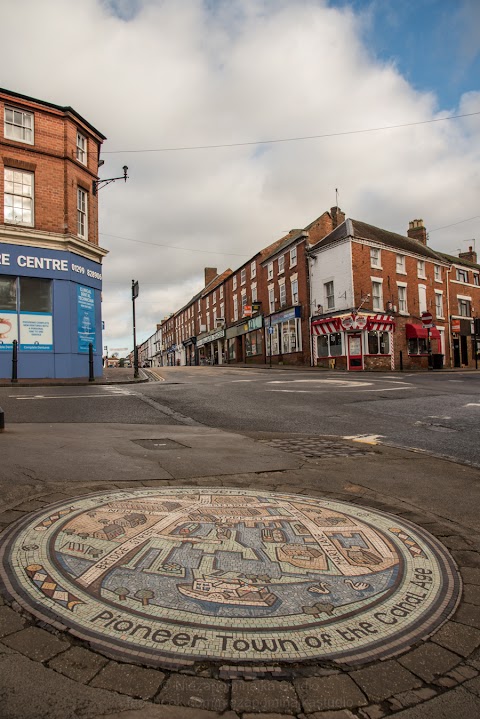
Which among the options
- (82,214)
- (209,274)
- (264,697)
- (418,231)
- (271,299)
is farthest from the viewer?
(209,274)

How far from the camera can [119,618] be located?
67.7 inches

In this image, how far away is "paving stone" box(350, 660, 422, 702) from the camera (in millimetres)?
1420

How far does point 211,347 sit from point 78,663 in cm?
5244

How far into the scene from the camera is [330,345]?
29.9m

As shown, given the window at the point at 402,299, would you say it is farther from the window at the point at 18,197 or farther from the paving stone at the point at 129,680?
the paving stone at the point at 129,680

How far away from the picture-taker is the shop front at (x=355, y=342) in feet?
92.7

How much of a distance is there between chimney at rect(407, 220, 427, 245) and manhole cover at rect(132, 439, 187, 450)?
128 ft

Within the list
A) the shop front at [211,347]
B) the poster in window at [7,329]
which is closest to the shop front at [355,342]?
the poster in window at [7,329]

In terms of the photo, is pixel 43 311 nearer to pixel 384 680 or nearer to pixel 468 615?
pixel 468 615

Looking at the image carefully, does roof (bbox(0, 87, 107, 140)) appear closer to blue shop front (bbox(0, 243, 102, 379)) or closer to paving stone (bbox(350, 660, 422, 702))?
blue shop front (bbox(0, 243, 102, 379))

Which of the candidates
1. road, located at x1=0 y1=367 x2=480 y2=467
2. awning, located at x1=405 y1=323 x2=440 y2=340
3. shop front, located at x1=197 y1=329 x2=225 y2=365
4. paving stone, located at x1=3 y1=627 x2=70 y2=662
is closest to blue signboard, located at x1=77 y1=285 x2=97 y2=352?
road, located at x1=0 y1=367 x2=480 y2=467

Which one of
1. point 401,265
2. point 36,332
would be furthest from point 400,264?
point 36,332

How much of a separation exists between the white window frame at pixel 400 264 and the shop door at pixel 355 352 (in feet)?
23.4

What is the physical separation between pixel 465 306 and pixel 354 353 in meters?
16.8
